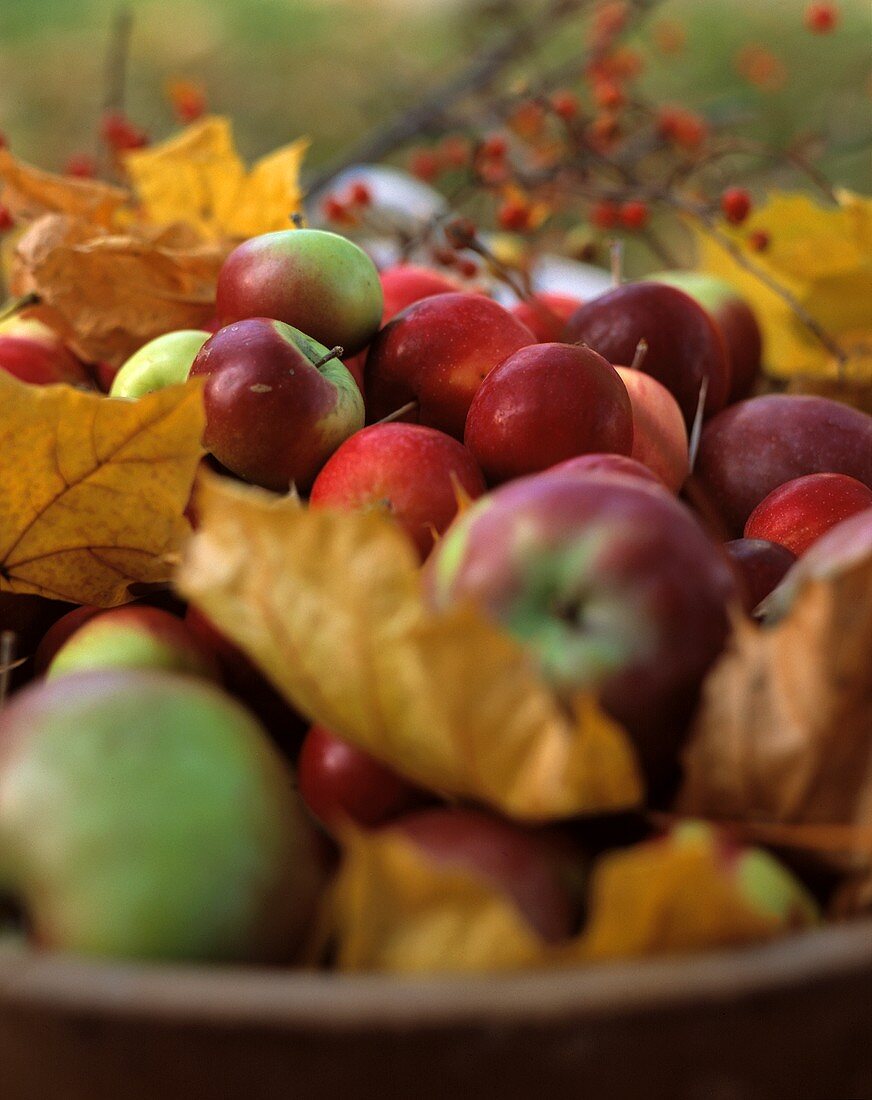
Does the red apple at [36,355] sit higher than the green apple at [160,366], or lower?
lower

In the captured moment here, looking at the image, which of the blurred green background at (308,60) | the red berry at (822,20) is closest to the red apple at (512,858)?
the red berry at (822,20)

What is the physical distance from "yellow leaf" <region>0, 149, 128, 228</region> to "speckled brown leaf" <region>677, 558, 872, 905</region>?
64 centimetres

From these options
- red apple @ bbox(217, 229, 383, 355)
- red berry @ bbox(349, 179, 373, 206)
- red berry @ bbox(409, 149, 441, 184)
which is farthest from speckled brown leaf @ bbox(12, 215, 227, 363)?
red berry @ bbox(409, 149, 441, 184)

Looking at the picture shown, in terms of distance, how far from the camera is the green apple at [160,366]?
2.04ft

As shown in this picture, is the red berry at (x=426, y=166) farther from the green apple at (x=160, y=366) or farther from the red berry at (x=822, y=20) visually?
the green apple at (x=160, y=366)

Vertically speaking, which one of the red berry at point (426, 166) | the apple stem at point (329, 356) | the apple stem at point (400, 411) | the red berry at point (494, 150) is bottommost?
the red berry at point (426, 166)

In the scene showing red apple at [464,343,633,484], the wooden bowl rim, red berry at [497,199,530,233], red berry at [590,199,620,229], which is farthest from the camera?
red berry at [590,199,620,229]

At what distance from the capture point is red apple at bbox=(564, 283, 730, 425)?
680 mm

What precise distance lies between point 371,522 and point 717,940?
0.16m

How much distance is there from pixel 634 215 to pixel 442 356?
528 millimetres

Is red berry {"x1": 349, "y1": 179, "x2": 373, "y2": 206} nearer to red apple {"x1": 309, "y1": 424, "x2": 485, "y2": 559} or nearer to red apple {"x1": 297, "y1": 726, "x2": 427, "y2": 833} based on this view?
red apple {"x1": 309, "y1": 424, "x2": 485, "y2": 559}

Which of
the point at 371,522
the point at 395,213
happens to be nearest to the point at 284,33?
the point at 395,213

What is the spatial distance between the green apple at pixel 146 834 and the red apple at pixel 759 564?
224 mm

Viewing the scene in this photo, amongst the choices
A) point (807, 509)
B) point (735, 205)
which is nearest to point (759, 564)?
point (807, 509)
